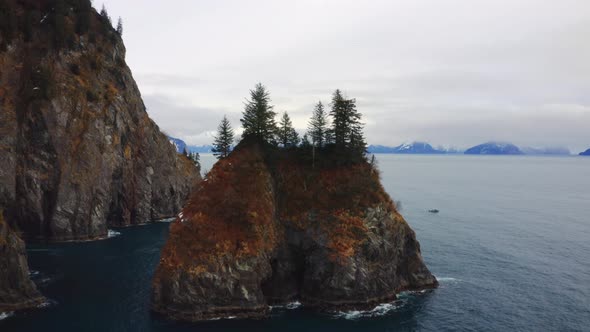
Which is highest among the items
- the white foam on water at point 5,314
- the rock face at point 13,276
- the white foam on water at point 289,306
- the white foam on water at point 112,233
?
the rock face at point 13,276

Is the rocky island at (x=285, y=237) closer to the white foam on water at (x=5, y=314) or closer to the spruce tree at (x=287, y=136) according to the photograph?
the spruce tree at (x=287, y=136)

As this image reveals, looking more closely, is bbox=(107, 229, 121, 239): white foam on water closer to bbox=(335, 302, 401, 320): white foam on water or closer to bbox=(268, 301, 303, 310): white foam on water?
bbox=(268, 301, 303, 310): white foam on water

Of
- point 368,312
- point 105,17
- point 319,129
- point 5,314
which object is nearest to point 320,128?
point 319,129

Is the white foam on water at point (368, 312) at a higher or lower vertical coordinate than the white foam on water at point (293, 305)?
lower

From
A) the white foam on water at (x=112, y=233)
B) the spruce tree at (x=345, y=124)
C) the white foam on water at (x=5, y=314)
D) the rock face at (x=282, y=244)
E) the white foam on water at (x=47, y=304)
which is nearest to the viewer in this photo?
the white foam on water at (x=5, y=314)

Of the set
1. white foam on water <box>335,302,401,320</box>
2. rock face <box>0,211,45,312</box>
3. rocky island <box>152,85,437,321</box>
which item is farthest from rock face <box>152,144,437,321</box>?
rock face <box>0,211,45,312</box>

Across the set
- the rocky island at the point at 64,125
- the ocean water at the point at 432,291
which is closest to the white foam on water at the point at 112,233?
the ocean water at the point at 432,291
